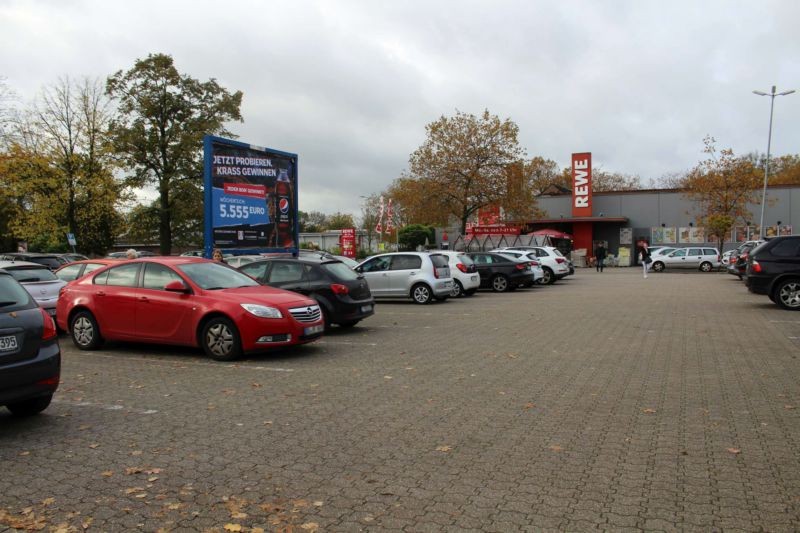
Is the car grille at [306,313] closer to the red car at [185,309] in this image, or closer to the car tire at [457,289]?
the red car at [185,309]

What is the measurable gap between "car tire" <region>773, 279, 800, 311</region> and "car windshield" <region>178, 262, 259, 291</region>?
489 inches

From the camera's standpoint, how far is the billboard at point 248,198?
15.4 metres

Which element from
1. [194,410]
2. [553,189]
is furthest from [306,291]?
[553,189]

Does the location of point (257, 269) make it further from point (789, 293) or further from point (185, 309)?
point (789, 293)

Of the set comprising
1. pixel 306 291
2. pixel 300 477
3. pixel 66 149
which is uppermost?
pixel 66 149

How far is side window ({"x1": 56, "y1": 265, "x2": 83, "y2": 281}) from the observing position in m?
12.8

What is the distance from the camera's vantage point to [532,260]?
2542 cm

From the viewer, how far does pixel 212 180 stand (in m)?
15.4

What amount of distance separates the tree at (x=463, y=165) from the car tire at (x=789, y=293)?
90.7 ft

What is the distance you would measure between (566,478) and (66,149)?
130ft

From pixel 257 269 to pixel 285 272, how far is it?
0.59 m

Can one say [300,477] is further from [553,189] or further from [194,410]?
[553,189]

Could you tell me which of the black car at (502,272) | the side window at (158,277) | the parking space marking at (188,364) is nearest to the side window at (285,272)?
the side window at (158,277)

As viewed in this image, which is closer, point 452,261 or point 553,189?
point 452,261
